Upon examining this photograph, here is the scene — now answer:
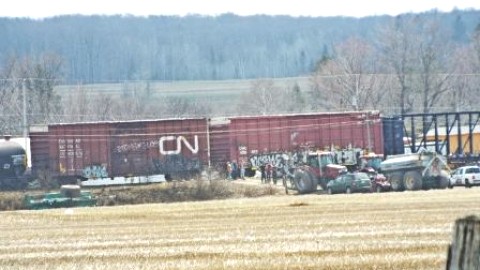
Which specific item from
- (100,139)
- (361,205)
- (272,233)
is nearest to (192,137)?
(100,139)

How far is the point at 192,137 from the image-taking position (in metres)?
57.3

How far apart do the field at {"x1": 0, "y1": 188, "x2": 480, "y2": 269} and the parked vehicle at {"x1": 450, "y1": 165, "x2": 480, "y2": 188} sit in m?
20.1

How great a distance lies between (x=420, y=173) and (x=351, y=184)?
10.6 ft

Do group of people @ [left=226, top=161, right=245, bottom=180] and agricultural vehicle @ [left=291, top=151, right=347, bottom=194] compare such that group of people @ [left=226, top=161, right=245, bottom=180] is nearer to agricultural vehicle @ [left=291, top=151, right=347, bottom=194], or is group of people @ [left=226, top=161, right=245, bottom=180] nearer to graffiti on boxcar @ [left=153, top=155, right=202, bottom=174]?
graffiti on boxcar @ [left=153, top=155, right=202, bottom=174]

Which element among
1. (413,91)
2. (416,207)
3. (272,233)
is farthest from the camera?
(413,91)

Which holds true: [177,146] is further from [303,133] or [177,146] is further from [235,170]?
[303,133]

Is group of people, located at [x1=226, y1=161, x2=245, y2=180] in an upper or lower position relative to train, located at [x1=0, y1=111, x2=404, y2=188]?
lower

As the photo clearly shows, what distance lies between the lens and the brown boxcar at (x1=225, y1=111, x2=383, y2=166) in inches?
2280

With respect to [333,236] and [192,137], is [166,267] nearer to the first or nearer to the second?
[333,236]

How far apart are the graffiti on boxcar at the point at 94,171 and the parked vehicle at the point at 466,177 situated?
17.5m

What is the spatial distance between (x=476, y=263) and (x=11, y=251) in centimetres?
1307

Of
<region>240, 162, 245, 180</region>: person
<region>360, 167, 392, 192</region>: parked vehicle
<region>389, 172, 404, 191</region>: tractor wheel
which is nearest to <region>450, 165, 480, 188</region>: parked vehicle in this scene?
<region>389, 172, 404, 191</region>: tractor wheel

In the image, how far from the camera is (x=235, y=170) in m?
57.3

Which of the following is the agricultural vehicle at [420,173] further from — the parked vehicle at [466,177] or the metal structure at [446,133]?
the metal structure at [446,133]
